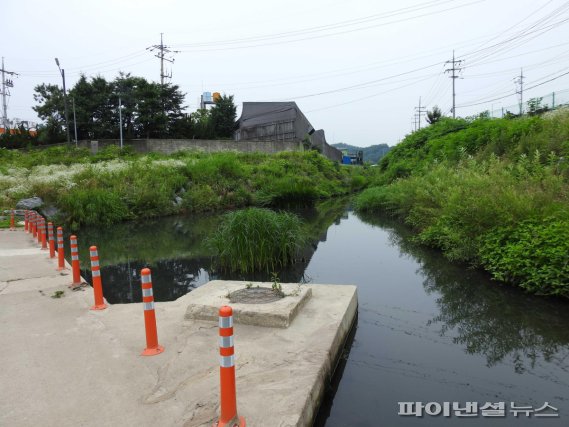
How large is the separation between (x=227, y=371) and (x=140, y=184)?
2088cm

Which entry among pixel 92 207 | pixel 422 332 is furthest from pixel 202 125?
pixel 422 332

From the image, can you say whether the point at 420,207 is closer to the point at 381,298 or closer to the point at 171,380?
the point at 381,298

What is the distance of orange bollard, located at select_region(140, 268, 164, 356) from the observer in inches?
174

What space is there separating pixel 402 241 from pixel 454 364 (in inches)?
345

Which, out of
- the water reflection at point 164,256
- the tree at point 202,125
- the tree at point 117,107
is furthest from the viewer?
the tree at point 202,125

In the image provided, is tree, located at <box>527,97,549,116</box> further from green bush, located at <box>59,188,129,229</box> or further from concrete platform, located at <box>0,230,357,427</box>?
green bush, located at <box>59,188,129,229</box>

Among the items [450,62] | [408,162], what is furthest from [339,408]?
[450,62]

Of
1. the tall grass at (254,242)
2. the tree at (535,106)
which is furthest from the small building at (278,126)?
the tall grass at (254,242)

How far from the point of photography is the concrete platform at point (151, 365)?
134 inches

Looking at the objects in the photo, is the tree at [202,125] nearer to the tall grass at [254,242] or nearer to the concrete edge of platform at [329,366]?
the tall grass at [254,242]

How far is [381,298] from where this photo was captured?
318 inches

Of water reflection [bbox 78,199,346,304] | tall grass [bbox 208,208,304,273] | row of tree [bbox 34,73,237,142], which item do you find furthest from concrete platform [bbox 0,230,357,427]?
row of tree [bbox 34,73,237,142]

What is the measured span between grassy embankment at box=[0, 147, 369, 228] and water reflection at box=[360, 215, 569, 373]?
619 inches

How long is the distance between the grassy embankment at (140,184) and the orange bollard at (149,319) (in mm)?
15520
